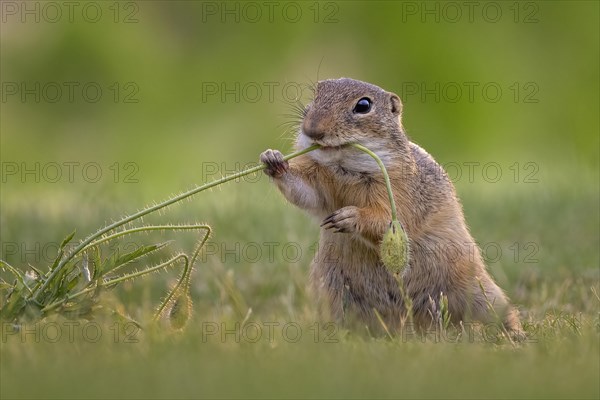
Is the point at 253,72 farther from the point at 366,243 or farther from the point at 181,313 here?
the point at 181,313

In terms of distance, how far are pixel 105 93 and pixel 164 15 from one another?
5.15ft

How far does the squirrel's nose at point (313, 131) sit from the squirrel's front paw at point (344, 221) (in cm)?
39

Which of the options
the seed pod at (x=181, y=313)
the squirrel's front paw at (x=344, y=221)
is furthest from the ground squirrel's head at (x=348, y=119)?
the seed pod at (x=181, y=313)

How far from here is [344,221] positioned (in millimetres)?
5184

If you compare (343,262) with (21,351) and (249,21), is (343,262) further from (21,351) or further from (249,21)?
(249,21)

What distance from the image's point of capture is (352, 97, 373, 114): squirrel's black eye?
5598mm

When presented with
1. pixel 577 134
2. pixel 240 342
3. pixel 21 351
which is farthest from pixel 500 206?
pixel 21 351

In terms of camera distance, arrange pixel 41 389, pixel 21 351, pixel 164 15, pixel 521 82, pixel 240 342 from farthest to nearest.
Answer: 1. pixel 164 15
2. pixel 521 82
3. pixel 240 342
4. pixel 21 351
5. pixel 41 389

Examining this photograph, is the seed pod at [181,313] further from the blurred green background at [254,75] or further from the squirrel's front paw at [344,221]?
the blurred green background at [254,75]

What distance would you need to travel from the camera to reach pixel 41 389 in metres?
3.17

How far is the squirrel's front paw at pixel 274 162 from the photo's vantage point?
17.7 feet

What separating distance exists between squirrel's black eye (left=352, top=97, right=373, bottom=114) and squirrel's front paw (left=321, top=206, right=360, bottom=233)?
2.12ft

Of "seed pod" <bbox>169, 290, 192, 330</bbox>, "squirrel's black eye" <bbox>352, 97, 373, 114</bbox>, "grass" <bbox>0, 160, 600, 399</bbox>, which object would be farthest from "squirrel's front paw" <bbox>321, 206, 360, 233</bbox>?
"seed pod" <bbox>169, 290, 192, 330</bbox>

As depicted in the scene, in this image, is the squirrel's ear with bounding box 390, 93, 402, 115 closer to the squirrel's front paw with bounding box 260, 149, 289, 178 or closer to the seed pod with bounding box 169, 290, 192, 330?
the squirrel's front paw with bounding box 260, 149, 289, 178
